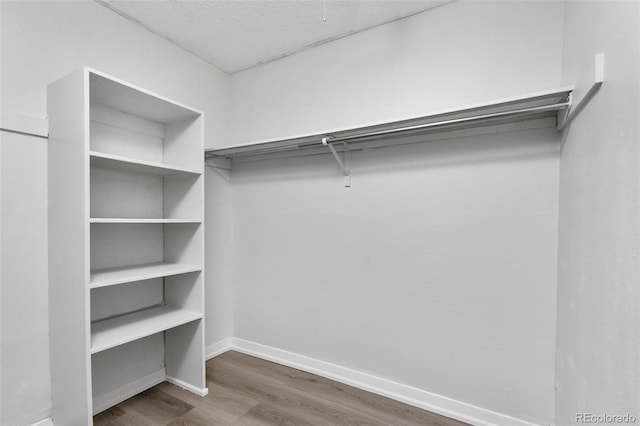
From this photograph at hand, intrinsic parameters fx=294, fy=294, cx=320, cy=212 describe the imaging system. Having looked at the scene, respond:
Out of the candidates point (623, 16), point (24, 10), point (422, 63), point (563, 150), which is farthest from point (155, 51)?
point (563, 150)

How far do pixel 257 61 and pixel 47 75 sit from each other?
148 centimetres

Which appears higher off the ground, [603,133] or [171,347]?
[603,133]

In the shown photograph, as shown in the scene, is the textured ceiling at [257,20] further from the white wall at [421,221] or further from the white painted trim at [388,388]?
the white painted trim at [388,388]

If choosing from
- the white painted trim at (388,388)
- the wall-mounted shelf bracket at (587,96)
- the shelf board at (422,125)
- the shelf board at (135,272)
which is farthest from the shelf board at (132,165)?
the wall-mounted shelf bracket at (587,96)

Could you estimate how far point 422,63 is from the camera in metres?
1.95

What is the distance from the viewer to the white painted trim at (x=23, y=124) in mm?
1510

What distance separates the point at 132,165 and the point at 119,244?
584 mm

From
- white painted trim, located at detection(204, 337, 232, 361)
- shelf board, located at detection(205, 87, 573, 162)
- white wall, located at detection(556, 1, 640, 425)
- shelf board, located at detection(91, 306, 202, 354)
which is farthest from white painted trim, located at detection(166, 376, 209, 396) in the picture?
white wall, located at detection(556, 1, 640, 425)

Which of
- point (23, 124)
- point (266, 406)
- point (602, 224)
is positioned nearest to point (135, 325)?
point (266, 406)

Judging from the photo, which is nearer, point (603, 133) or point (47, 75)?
point (603, 133)

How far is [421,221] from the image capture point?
195 centimetres

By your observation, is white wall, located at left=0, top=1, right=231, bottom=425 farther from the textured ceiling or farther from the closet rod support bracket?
the closet rod support bracket

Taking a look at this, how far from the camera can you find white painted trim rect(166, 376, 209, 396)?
2.04 meters

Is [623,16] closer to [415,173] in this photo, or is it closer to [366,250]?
[415,173]
